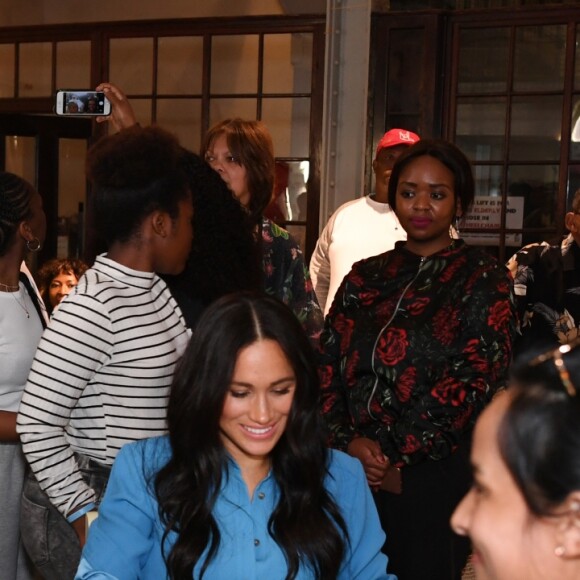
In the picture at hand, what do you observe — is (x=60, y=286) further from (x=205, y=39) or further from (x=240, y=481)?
(x=240, y=481)

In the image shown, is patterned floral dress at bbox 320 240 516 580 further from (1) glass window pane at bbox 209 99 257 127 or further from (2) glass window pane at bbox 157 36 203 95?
(2) glass window pane at bbox 157 36 203 95

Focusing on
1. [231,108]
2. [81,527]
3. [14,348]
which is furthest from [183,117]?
[81,527]

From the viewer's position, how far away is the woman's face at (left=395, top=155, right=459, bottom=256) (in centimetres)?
263

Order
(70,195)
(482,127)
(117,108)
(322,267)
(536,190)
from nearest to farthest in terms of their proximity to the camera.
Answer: (117,108)
(322,267)
(536,190)
(482,127)
(70,195)

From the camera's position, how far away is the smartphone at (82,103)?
3.20m

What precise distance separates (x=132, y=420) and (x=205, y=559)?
15.9 inches

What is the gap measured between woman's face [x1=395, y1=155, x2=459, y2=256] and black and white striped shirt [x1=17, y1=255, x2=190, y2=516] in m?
0.79

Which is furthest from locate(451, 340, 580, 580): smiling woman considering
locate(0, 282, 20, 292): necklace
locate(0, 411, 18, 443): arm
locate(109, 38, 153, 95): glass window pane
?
locate(109, 38, 153, 95): glass window pane

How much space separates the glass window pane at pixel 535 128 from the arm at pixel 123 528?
11.7 feet

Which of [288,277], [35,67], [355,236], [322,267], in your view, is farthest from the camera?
[35,67]

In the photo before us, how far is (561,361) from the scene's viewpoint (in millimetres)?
1059

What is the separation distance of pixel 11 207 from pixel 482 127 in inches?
121

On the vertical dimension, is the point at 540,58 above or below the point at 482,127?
above

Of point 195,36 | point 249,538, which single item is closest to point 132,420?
point 249,538
